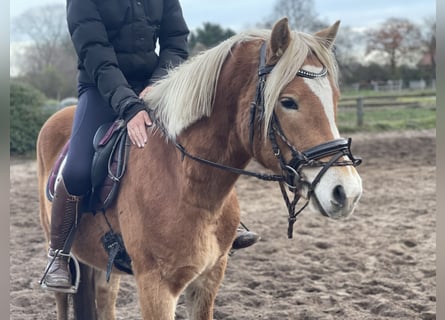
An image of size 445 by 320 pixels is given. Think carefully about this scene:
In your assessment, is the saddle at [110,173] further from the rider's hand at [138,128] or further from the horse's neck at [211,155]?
the horse's neck at [211,155]

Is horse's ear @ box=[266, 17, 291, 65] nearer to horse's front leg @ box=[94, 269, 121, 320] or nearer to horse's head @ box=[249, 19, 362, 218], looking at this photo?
horse's head @ box=[249, 19, 362, 218]

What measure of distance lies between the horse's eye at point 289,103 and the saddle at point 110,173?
1021 mm

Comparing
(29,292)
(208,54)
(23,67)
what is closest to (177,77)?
(208,54)

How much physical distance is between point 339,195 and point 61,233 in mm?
1840

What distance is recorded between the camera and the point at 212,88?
247 centimetres

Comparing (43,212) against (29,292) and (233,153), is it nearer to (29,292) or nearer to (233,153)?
(29,292)

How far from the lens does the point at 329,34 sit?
250 cm

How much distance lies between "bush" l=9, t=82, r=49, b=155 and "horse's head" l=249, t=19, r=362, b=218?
13.4 meters

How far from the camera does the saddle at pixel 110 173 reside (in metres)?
2.83

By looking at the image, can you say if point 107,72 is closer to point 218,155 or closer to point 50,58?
point 218,155

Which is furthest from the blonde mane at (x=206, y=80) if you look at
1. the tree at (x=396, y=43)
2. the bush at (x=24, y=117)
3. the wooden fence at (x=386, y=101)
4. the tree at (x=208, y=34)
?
the tree at (x=208, y=34)

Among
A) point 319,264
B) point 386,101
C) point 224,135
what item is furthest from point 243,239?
point 386,101

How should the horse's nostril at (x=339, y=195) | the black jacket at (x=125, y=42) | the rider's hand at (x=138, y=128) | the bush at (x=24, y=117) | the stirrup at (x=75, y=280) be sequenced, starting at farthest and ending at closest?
the bush at (x=24, y=117) → the stirrup at (x=75, y=280) → the black jacket at (x=125, y=42) → the rider's hand at (x=138, y=128) → the horse's nostril at (x=339, y=195)

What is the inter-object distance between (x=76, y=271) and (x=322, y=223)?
4.46m
